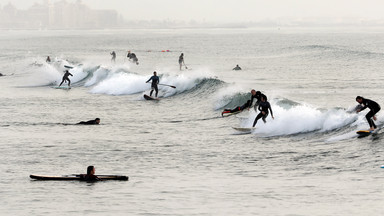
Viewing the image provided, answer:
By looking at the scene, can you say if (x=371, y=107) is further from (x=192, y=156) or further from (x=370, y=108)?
(x=192, y=156)

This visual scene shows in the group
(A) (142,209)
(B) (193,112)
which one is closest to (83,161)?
(A) (142,209)

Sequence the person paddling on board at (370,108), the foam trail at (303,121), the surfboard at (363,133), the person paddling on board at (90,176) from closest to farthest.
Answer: the person paddling on board at (90,176), the person paddling on board at (370,108), the surfboard at (363,133), the foam trail at (303,121)

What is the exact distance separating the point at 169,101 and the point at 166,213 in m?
26.7

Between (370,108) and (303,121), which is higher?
(370,108)

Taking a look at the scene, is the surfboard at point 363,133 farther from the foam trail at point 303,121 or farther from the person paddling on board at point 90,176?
the person paddling on board at point 90,176

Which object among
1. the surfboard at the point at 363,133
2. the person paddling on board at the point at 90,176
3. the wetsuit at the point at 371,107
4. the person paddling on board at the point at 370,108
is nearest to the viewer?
the person paddling on board at the point at 90,176

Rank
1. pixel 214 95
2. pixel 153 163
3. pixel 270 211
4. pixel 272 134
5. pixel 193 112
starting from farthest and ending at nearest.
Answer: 1. pixel 214 95
2. pixel 193 112
3. pixel 272 134
4. pixel 153 163
5. pixel 270 211

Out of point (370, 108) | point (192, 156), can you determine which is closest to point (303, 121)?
point (370, 108)

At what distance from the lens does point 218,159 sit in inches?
838

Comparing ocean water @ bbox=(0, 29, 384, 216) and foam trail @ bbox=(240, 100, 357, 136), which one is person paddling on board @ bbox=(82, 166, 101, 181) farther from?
foam trail @ bbox=(240, 100, 357, 136)

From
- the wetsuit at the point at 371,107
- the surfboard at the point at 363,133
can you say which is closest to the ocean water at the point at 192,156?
the surfboard at the point at 363,133

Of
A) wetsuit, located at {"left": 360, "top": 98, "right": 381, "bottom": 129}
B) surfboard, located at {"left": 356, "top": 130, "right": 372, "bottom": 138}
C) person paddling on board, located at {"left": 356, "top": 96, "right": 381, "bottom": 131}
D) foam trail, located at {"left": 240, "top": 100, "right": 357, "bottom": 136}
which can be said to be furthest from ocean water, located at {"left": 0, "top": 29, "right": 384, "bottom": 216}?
wetsuit, located at {"left": 360, "top": 98, "right": 381, "bottom": 129}

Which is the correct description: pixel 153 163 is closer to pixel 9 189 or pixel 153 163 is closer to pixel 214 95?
pixel 9 189

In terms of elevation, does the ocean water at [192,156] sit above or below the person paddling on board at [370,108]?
below
